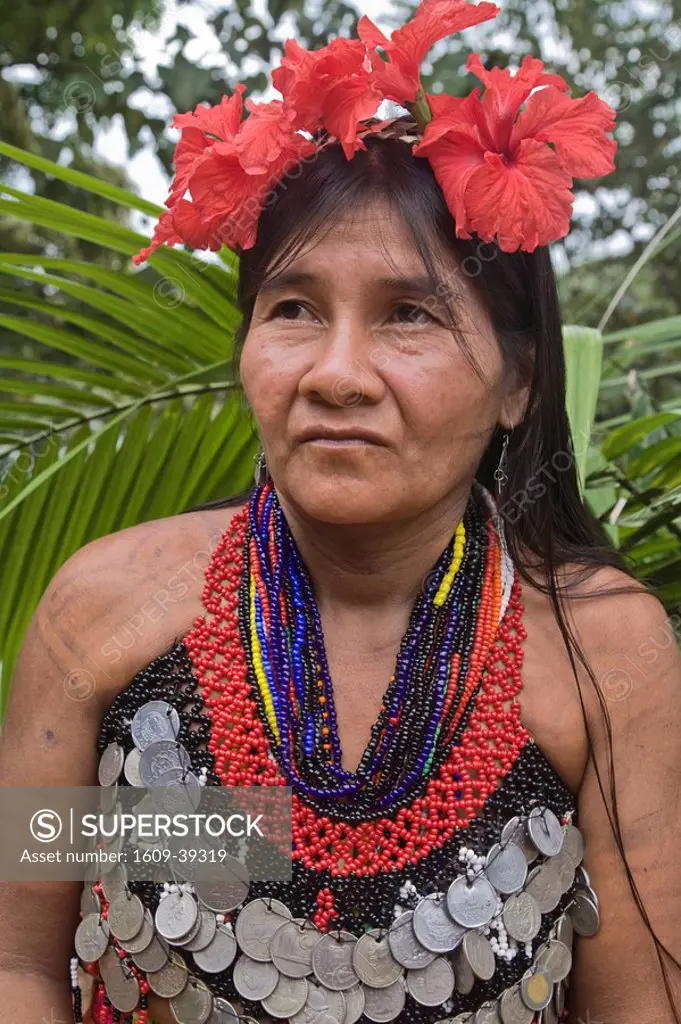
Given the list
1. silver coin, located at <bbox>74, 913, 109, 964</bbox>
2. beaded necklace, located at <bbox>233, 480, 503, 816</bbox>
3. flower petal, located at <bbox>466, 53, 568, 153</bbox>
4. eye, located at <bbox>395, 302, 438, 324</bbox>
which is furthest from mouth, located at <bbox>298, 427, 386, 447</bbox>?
silver coin, located at <bbox>74, 913, 109, 964</bbox>

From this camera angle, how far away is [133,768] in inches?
57.1

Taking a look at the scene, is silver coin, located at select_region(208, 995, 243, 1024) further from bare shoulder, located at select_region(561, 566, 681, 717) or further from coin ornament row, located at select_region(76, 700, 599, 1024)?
bare shoulder, located at select_region(561, 566, 681, 717)

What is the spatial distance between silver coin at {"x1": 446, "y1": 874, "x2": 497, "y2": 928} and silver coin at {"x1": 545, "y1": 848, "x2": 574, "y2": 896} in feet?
0.30

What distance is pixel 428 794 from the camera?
1438 mm

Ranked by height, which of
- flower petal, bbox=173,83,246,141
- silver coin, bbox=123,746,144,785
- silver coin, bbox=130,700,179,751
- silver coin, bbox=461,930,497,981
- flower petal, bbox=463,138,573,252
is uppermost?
flower petal, bbox=173,83,246,141

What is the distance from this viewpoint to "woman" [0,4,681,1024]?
136 cm

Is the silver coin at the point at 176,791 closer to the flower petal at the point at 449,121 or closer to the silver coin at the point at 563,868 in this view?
the silver coin at the point at 563,868

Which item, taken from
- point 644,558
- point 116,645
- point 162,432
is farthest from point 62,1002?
point 644,558

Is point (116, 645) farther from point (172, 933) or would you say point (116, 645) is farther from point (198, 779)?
point (172, 933)

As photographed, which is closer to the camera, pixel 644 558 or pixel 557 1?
pixel 644 558

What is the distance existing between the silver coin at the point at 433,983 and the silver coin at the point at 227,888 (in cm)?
23

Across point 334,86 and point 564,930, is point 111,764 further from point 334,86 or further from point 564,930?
point 334,86

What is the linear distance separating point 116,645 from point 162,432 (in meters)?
0.66

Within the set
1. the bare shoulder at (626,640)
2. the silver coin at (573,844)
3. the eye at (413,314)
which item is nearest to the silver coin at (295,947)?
the silver coin at (573,844)
